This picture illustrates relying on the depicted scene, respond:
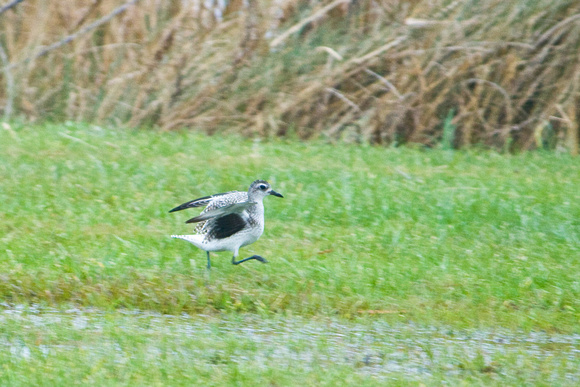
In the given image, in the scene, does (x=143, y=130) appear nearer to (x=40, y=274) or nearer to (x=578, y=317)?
(x=40, y=274)

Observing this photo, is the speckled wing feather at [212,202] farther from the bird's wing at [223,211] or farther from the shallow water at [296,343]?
the shallow water at [296,343]

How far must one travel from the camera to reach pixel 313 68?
13.0m

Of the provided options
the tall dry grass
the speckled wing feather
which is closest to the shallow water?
the speckled wing feather

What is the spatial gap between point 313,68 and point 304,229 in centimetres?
503

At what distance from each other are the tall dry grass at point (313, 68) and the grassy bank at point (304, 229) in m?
0.86

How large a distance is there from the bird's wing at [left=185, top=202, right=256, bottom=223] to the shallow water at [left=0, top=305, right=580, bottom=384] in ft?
2.41

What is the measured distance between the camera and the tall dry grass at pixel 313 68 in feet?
40.8

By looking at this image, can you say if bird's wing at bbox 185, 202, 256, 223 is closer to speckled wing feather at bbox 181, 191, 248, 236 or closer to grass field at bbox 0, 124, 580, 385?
speckled wing feather at bbox 181, 191, 248, 236

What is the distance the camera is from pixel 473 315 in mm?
6465

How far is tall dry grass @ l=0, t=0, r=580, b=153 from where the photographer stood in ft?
40.8

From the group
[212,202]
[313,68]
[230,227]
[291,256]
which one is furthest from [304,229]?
[313,68]

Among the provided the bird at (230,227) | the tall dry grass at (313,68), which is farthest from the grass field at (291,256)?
the tall dry grass at (313,68)

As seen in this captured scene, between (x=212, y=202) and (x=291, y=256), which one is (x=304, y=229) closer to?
(x=291, y=256)

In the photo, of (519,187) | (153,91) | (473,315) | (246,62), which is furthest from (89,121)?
(473,315)
